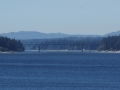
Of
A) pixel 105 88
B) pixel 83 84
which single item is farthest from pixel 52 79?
pixel 105 88

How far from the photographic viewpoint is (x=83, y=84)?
6906 cm

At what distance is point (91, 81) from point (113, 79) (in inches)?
215

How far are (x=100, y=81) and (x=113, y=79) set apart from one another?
4.34 m

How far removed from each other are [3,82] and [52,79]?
309 inches

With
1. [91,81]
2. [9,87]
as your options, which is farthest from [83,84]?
[9,87]

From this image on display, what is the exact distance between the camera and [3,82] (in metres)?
72.1

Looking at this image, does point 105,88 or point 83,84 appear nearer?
point 105,88

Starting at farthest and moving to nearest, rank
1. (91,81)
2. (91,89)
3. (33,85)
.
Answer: (91,81) < (33,85) < (91,89)

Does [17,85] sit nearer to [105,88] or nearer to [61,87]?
[61,87]

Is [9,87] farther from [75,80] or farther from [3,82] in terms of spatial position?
[75,80]

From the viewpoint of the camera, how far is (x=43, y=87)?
65500mm

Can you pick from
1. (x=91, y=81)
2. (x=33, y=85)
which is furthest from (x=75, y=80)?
(x=33, y=85)

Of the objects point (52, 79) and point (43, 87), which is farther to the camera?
point (52, 79)

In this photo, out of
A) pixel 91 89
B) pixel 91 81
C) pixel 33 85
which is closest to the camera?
pixel 91 89
